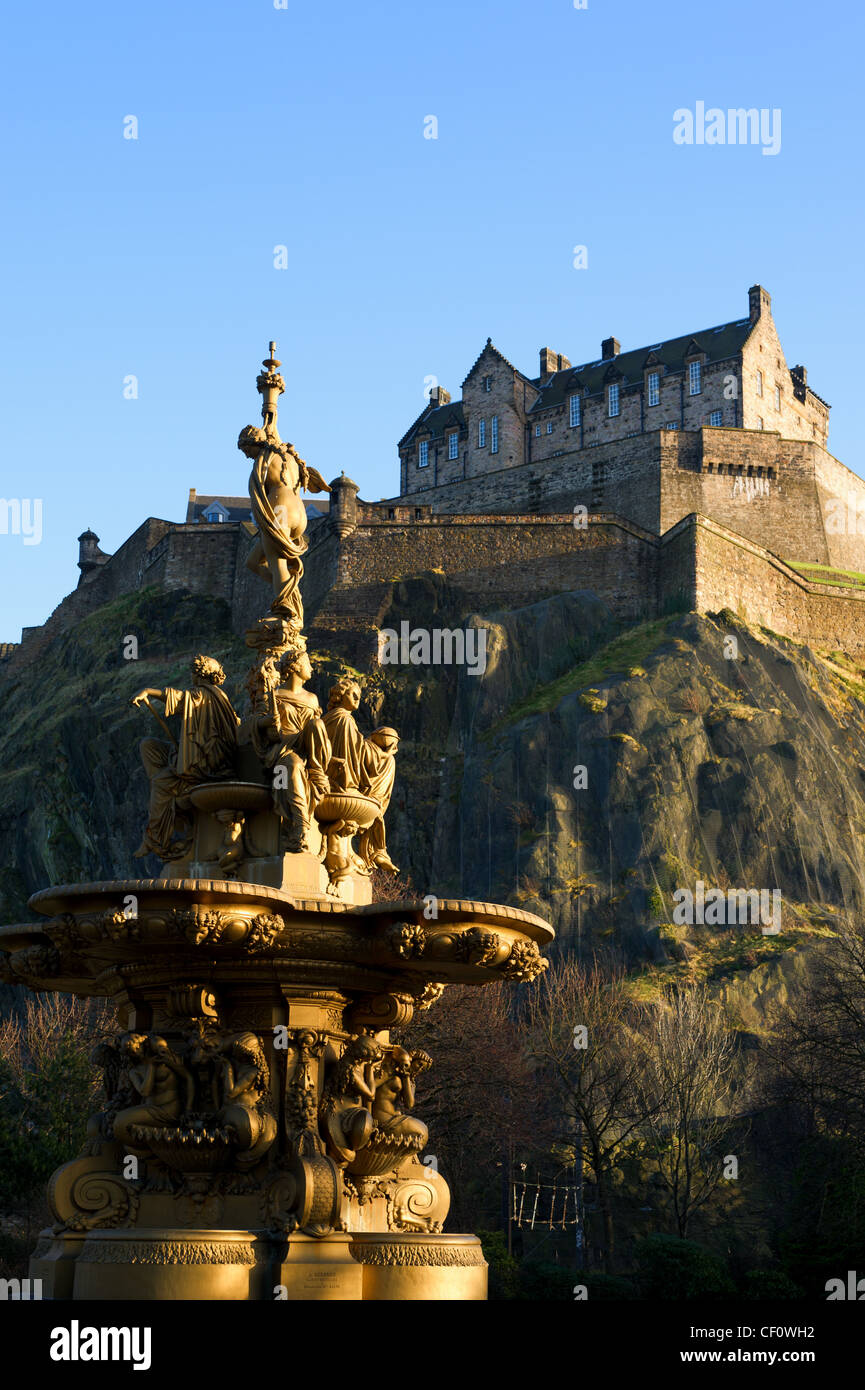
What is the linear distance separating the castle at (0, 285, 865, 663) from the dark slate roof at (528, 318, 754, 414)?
13 centimetres

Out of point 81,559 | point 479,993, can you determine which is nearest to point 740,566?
point 479,993

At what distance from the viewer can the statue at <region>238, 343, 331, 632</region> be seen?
1403cm

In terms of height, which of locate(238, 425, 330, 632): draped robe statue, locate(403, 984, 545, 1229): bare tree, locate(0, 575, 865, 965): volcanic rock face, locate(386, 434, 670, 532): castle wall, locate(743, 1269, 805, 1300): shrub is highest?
locate(386, 434, 670, 532): castle wall

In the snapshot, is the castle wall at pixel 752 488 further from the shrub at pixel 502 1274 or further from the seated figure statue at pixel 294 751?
the seated figure statue at pixel 294 751

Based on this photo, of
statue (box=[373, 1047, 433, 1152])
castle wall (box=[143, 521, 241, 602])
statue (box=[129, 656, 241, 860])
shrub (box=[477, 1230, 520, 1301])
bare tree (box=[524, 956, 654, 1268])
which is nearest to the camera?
statue (box=[373, 1047, 433, 1152])

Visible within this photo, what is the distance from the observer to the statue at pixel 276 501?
46.0 feet

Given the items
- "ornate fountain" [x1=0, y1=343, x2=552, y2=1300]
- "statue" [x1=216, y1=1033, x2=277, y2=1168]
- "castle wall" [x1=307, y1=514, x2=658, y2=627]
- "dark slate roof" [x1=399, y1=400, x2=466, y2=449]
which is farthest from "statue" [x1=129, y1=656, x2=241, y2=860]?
"dark slate roof" [x1=399, y1=400, x2=466, y2=449]

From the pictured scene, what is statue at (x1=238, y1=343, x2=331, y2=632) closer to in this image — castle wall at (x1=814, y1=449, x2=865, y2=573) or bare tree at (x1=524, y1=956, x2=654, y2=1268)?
bare tree at (x1=524, y1=956, x2=654, y2=1268)

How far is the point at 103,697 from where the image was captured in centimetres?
7500

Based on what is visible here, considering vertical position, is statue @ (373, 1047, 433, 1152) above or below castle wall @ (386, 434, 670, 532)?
below

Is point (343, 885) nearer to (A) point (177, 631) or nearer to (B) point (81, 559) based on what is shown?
(A) point (177, 631)

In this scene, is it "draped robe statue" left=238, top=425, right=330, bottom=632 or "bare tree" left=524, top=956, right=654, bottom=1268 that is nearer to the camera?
"draped robe statue" left=238, top=425, right=330, bottom=632

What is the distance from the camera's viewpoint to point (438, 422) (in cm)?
9606

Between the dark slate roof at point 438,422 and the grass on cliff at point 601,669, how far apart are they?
97.1 feet
